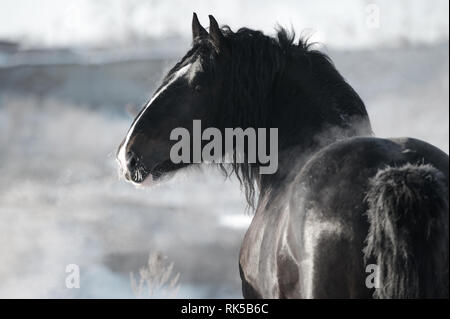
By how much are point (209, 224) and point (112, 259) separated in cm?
649

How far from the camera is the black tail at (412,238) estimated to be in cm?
330

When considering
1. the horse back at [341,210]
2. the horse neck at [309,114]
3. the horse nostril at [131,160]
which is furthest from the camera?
the horse nostril at [131,160]

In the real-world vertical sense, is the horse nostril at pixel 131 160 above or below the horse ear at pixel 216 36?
below

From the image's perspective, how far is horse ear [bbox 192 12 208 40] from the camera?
484 centimetres

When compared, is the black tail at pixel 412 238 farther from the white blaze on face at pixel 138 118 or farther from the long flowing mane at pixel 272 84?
the white blaze on face at pixel 138 118

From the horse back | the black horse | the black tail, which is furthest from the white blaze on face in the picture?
the black tail

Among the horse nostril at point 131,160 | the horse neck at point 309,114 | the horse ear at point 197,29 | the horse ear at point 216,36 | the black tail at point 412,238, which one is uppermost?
the horse ear at point 197,29

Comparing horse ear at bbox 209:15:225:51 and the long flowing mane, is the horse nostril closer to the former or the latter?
the long flowing mane

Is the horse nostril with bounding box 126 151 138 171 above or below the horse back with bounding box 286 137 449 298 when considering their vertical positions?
above

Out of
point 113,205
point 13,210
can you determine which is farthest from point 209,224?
point 13,210

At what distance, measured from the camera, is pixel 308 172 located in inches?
145

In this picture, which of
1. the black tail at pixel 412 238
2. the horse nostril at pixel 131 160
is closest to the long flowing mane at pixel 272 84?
the horse nostril at pixel 131 160

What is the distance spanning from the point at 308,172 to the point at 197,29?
5.14 ft

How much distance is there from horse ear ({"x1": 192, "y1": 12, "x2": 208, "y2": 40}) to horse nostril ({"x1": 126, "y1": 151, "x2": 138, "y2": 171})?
2.77ft
